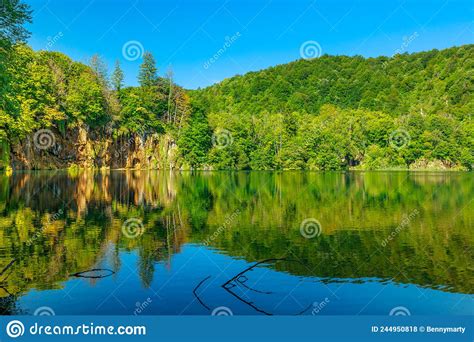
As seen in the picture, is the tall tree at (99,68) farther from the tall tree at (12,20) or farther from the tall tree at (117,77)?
the tall tree at (12,20)

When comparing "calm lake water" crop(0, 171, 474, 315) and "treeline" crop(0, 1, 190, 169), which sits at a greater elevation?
"treeline" crop(0, 1, 190, 169)

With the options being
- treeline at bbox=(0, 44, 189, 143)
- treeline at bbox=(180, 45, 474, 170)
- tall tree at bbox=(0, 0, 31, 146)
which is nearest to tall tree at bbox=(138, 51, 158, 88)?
treeline at bbox=(0, 44, 189, 143)

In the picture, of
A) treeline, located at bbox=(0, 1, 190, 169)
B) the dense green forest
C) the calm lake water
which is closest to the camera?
the calm lake water

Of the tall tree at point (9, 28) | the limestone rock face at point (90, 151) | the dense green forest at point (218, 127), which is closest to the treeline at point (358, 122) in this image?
the dense green forest at point (218, 127)

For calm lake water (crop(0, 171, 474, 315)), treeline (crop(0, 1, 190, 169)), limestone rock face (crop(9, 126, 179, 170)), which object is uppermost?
treeline (crop(0, 1, 190, 169))

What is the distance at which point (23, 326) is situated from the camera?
9719 millimetres

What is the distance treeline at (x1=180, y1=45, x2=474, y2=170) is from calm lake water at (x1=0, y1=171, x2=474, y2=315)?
8302 cm

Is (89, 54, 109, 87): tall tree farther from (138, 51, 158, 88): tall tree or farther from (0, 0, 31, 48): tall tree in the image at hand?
(0, 0, 31, 48): tall tree

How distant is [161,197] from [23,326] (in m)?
30.5

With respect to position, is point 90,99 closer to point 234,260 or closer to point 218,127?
point 218,127

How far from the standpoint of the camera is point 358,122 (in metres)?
129

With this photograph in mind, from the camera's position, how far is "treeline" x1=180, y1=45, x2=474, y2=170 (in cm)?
11569

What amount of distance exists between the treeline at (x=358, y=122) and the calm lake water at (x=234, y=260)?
83.0 m

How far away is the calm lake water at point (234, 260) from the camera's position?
511 inches
